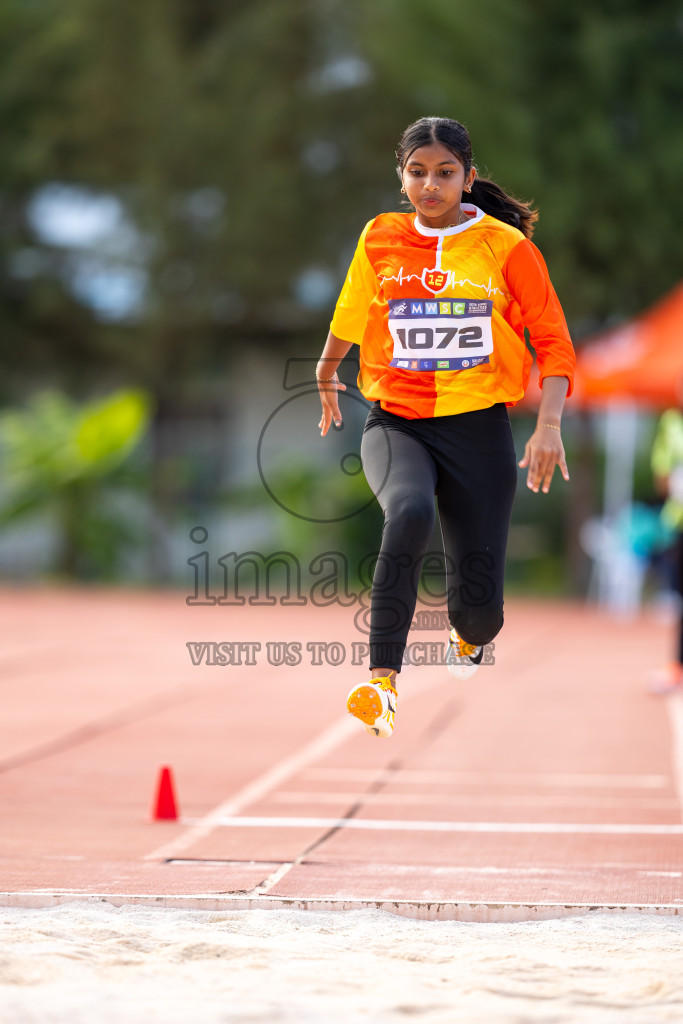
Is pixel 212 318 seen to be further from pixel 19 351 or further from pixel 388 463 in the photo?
pixel 388 463

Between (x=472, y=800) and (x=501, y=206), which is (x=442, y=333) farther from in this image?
(x=472, y=800)

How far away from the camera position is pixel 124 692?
9.05 meters

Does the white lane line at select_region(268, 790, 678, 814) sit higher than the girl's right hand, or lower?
lower

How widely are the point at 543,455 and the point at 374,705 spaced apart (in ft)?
2.96

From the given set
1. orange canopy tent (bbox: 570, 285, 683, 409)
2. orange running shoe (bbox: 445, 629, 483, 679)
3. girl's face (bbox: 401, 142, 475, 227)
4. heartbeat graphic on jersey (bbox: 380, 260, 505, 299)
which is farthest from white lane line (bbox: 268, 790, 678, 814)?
orange canopy tent (bbox: 570, 285, 683, 409)

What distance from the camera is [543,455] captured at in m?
3.98

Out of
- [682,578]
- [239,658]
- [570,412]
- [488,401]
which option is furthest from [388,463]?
[570,412]

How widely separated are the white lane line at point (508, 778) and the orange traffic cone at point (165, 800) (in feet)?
4.06

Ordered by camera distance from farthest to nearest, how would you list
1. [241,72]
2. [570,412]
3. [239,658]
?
[241,72], [570,412], [239,658]

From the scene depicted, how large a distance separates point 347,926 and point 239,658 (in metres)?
8.13

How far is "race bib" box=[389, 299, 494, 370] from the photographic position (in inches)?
161

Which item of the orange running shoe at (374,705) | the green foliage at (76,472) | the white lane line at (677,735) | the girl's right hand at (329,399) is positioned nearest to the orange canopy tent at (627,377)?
the white lane line at (677,735)

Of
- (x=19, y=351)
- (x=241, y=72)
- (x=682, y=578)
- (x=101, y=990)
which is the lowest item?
(x=101, y=990)

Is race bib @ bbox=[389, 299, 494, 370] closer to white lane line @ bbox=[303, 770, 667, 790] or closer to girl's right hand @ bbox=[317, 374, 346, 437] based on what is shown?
girl's right hand @ bbox=[317, 374, 346, 437]
